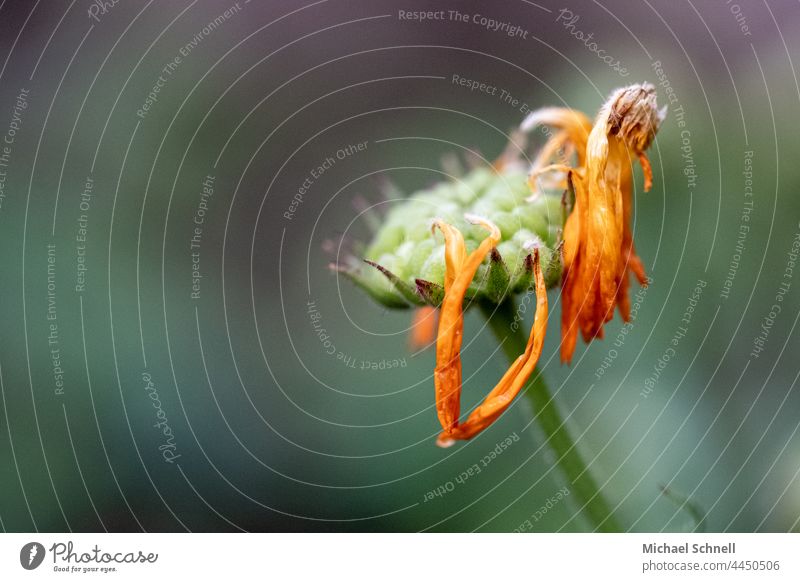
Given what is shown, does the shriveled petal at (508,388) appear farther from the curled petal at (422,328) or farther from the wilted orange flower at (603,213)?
the curled petal at (422,328)

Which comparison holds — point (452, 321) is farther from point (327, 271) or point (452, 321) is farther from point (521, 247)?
point (327, 271)

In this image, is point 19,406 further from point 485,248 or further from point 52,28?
point 485,248

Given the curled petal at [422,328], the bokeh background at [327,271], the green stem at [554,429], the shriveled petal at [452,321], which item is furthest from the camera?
the bokeh background at [327,271]
